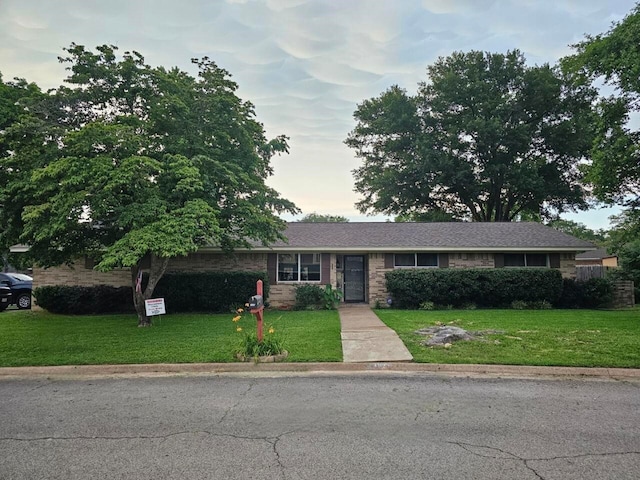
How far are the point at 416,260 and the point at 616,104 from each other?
8.55 metres

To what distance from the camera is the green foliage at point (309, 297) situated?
629 inches

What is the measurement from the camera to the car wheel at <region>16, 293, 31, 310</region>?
18.3m

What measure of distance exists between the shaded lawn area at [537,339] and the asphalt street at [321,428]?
89cm

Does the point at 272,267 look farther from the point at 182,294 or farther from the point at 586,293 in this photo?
the point at 586,293

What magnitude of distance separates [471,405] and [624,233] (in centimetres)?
1408

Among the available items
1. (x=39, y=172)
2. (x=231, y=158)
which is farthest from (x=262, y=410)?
(x=231, y=158)

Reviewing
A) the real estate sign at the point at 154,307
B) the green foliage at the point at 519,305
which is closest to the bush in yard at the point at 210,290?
the real estate sign at the point at 154,307

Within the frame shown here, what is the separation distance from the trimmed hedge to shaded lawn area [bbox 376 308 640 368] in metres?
5.56

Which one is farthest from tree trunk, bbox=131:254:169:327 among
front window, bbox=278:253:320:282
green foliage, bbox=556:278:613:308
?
green foliage, bbox=556:278:613:308

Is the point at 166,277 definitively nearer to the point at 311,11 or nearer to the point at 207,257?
the point at 207,257

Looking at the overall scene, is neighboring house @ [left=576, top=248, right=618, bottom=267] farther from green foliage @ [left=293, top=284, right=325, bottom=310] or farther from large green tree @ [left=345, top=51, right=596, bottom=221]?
green foliage @ [left=293, top=284, right=325, bottom=310]

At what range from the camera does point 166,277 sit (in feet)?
51.1

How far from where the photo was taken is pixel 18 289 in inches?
719

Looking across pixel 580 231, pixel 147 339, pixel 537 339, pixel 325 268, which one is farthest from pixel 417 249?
pixel 580 231
